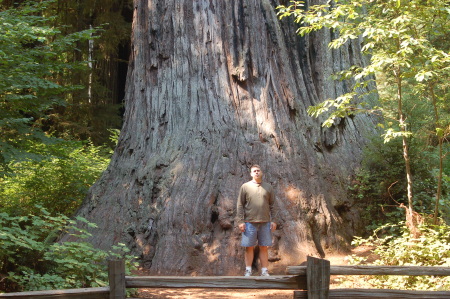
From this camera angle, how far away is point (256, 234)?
816cm

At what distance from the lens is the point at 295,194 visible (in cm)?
955

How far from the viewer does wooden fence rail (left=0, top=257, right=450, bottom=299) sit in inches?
203

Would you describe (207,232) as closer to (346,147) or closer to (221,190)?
(221,190)

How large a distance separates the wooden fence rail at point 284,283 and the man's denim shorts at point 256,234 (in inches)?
109

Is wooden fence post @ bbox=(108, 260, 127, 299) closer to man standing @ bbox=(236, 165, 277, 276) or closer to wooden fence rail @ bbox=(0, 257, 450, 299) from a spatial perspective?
wooden fence rail @ bbox=(0, 257, 450, 299)

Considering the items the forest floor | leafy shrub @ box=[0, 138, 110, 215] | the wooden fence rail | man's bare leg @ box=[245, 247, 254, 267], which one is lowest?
the forest floor

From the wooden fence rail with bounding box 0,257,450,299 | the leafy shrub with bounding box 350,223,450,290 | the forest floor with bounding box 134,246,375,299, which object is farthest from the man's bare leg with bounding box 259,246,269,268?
the wooden fence rail with bounding box 0,257,450,299

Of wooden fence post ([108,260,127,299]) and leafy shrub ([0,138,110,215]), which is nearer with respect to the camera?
wooden fence post ([108,260,127,299])

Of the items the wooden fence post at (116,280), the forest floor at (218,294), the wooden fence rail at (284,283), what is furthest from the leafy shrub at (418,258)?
the wooden fence post at (116,280)

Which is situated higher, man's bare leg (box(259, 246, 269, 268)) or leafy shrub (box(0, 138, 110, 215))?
leafy shrub (box(0, 138, 110, 215))

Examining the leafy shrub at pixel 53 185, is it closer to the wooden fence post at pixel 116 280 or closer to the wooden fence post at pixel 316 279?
the wooden fence post at pixel 116 280

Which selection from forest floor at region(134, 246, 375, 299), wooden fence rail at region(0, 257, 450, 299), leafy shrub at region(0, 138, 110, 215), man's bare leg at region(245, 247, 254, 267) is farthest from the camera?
leafy shrub at region(0, 138, 110, 215)

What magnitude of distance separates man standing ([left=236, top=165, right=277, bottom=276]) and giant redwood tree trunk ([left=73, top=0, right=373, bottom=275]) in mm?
601

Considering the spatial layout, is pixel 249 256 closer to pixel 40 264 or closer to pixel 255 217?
pixel 255 217
